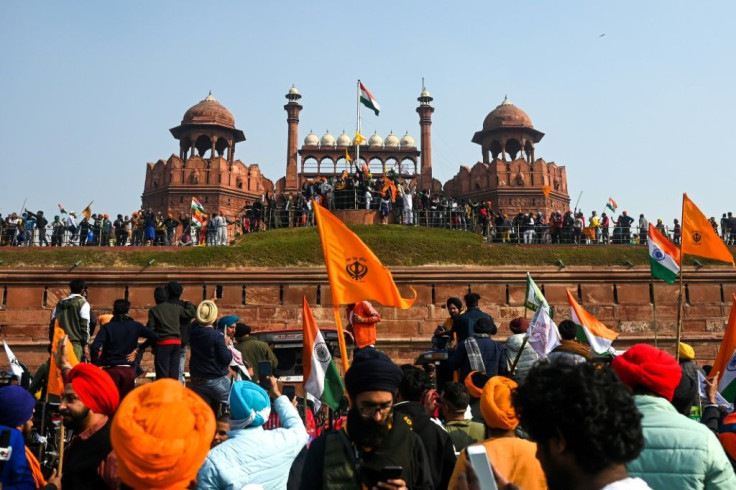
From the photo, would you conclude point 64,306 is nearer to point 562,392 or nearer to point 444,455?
point 444,455

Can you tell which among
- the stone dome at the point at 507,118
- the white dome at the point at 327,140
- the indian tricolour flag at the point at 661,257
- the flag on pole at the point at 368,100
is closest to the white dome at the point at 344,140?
the white dome at the point at 327,140

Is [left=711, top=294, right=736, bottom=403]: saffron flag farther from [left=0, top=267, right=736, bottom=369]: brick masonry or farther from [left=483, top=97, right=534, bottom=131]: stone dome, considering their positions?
[left=483, top=97, right=534, bottom=131]: stone dome

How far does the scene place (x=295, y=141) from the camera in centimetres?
5088

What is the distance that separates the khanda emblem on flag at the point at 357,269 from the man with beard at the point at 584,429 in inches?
211

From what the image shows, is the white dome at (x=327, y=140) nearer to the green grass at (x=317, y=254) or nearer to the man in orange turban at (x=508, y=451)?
the green grass at (x=317, y=254)

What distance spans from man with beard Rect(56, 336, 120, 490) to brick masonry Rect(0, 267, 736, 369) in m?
14.1

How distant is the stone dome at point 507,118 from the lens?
149 feet

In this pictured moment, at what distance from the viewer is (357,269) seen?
7727 mm

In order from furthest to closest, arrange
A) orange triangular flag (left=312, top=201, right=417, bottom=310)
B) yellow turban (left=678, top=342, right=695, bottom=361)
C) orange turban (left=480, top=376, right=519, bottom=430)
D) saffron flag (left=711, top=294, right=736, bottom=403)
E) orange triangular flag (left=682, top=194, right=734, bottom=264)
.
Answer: orange triangular flag (left=682, top=194, right=734, bottom=264) < orange triangular flag (left=312, top=201, right=417, bottom=310) < saffron flag (left=711, top=294, right=736, bottom=403) < yellow turban (left=678, top=342, right=695, bottom=361) < orange turban (left=480, top=376, right=519, bottom=430)

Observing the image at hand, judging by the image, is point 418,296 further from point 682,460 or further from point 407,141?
point 407,141

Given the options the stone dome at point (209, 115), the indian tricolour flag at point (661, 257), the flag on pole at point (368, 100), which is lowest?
the indian tricolour flag at point (661, 257)

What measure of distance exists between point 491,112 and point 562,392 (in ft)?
151

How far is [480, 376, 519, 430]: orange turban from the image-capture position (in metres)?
3.48

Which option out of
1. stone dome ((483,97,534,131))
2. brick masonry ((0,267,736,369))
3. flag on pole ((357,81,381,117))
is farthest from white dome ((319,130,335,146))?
brick masonry ((0,267,736,369))
